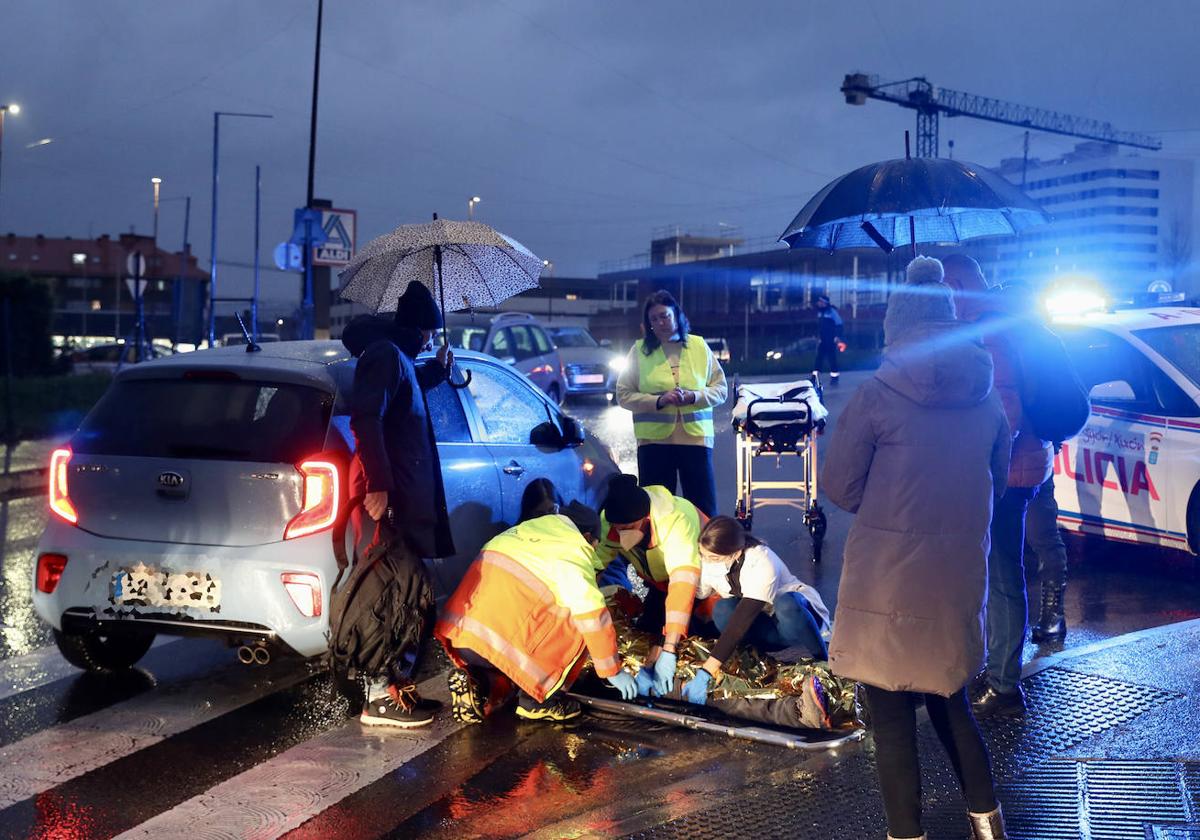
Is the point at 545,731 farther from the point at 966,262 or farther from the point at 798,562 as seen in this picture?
the point at 798,562

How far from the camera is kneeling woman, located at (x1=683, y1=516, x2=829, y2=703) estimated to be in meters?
5.43

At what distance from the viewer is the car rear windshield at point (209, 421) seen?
5465 millimetres

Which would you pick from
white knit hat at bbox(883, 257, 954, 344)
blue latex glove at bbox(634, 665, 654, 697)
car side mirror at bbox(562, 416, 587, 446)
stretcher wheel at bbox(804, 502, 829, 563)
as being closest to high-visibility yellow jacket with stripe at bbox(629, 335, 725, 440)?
car side mirror at bbox(562, 416, 587, 446)

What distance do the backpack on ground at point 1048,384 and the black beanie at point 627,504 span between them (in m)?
1.70

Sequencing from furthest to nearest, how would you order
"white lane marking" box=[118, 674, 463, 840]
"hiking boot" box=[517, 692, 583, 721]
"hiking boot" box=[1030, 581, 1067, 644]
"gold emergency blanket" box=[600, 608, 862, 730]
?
"hiking boot" box=[1030, 581, 1067, 644] < "hiking boot" box=[517, 692, 583, 721] < "gold emergency blanket" box=[600, 608, 862, 730] < "white lane marking" box=[118, 674, 463, 840]

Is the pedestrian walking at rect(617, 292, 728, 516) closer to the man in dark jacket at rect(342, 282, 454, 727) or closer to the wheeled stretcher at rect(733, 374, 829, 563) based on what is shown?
the wheeled stretcher at rect(733, 374, 829, 563)

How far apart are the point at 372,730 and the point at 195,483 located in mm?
1273

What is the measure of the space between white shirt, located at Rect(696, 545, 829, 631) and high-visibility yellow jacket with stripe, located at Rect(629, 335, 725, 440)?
219 centimetres

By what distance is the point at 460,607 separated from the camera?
17.7ft

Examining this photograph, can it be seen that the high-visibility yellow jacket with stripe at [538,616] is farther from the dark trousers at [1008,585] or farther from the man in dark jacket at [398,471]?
the dark trousers at [1008,585]

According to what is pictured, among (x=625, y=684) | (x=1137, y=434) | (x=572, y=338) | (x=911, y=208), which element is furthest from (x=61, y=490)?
(x=572, y=338)

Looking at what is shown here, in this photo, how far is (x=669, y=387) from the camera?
7.98 meters

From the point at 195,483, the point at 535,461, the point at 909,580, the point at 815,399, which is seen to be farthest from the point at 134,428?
the point at 815,399

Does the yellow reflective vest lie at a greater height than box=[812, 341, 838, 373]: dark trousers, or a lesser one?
lesser
